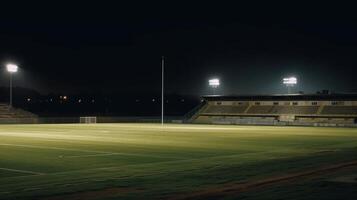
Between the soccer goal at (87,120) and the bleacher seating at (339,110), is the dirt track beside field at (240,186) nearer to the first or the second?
the bleacher seating at (339,110)

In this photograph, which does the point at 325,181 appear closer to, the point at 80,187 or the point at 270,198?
the point at 270,198

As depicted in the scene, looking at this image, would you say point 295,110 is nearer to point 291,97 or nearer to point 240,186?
point 291,97

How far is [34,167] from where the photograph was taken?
19984mm

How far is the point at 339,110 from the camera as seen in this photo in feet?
264

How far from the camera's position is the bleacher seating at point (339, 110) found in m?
79.1

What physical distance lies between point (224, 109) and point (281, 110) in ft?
34.6

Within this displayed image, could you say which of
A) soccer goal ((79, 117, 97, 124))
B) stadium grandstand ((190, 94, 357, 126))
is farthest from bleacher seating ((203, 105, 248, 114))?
soccer goal ((79, 117, 97, 124))

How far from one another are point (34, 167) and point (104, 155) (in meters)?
5.61

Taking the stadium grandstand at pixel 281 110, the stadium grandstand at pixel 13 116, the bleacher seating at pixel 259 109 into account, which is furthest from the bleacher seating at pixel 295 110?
the stadium grandstand at pixel 13 116

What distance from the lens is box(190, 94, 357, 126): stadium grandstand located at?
258ft

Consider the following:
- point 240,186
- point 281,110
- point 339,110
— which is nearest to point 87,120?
point 281,110

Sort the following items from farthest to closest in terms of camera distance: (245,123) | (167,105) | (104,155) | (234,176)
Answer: (167,105) < (245,123) < (104,155) < (234,176)

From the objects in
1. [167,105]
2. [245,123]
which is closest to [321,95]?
[245,123]

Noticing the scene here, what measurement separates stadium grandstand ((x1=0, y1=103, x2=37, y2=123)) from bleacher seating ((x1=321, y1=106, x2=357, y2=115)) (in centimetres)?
4172
